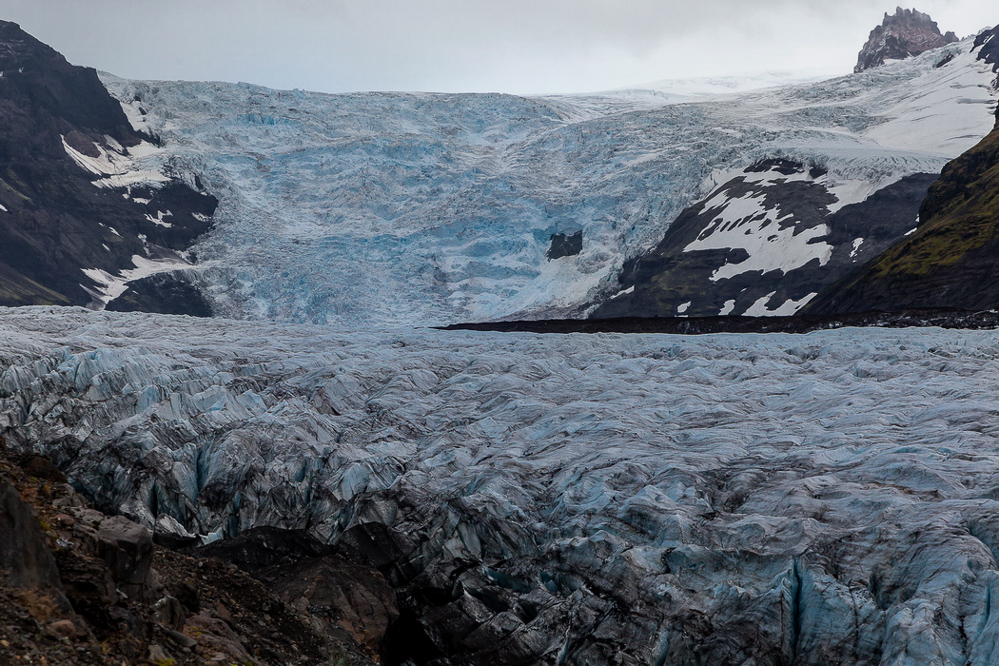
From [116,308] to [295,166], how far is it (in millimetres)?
22909

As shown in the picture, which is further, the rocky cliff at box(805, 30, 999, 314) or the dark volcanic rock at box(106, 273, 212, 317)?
the dark volcanic rock at box(106, 273, 212, 317)

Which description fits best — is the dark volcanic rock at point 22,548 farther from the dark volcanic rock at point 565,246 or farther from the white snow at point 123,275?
the white snow at point 123,275

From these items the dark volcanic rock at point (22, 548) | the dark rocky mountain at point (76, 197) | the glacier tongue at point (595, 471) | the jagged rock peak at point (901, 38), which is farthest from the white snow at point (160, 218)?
the jagged rock peak at point (901, 38)

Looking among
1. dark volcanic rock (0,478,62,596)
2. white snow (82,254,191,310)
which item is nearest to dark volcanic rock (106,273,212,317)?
white snow (82,254,191,310)

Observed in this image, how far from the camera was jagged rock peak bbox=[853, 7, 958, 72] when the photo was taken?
448 feet

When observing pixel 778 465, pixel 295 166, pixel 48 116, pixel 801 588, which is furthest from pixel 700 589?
pixel 48 116

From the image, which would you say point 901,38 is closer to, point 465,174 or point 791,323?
point 465,174

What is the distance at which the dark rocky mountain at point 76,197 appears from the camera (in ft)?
271

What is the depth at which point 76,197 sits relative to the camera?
9181 centimetres

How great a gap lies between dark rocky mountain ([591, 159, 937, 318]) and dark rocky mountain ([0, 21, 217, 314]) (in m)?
44.0

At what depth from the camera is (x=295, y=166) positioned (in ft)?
289

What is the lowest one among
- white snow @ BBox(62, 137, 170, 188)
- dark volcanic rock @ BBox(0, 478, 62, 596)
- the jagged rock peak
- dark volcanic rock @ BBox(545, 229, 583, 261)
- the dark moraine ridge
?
dark volcanic rock @ BBox(545, 229, 583, 261)

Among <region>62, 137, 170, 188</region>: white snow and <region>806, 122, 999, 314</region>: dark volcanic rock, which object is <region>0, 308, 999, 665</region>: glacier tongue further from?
<region>62, 137, 170, 188</region>: white snow

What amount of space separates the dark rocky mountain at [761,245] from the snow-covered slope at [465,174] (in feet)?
6.59
